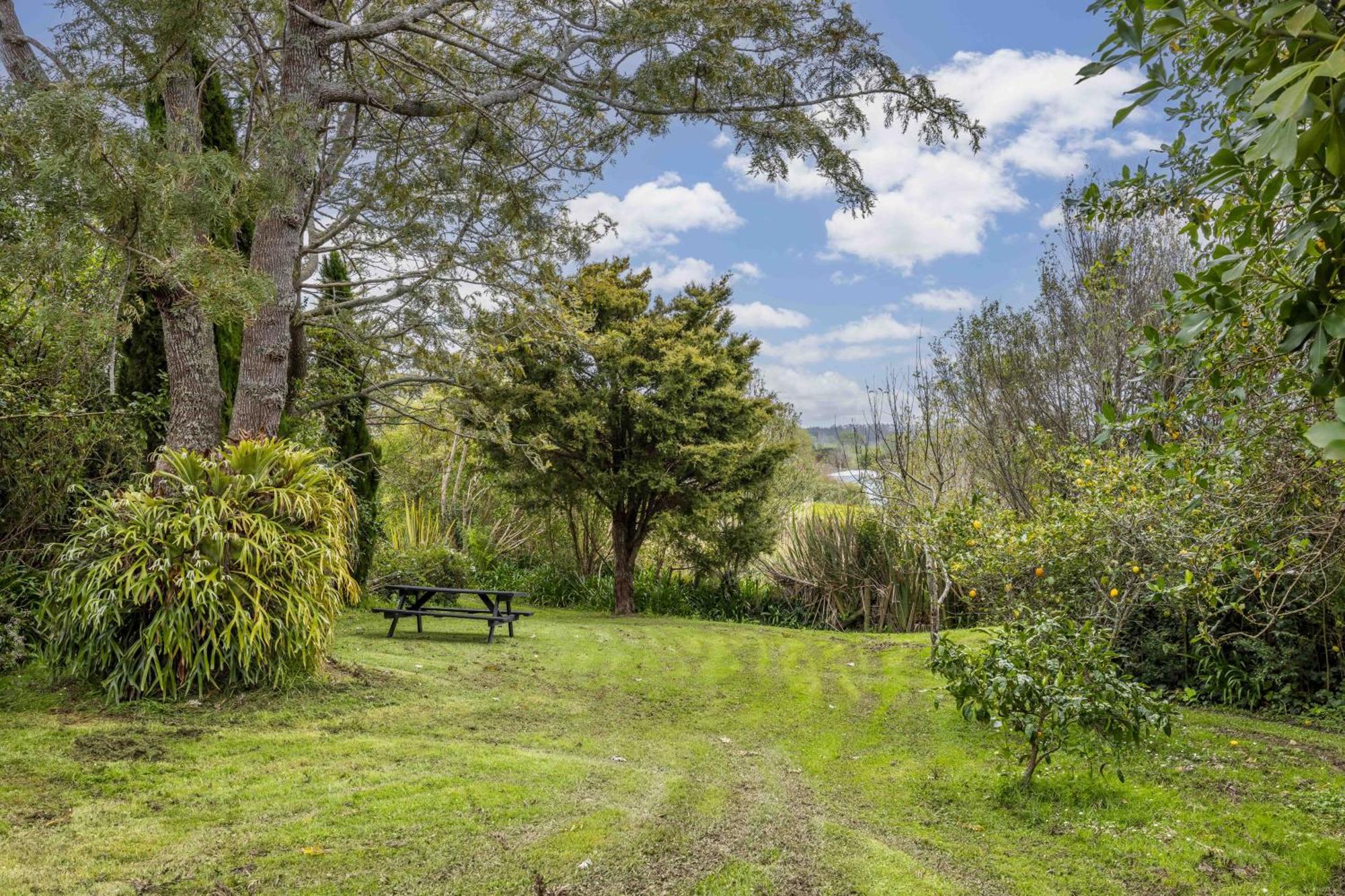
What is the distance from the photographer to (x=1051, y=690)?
13.6ft

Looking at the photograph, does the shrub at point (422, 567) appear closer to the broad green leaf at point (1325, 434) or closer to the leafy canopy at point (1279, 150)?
the leafy canopy at point (1279, 150)

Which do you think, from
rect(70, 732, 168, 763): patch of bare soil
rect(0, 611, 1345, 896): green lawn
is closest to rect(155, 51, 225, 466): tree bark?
rect(0, 611, 1345, 896): green lawn

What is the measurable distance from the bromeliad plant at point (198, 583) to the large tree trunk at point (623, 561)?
22.4 ft

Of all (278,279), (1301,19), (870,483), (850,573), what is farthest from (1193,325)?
(850,573)

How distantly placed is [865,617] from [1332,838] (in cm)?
829

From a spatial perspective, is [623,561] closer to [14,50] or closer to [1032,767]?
[1032,767]

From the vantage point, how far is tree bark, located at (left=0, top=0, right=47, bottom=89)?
5867mm

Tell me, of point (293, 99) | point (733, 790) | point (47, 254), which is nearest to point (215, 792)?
point (733, 790)

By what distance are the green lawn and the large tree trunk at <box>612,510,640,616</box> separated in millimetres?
6131

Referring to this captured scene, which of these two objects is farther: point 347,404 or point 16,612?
point 347,404

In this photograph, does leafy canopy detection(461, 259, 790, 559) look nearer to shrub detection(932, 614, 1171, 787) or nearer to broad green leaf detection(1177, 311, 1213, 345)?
shrub detection(932, 614, 1171, 787)

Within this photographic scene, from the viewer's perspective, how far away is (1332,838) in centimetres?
382

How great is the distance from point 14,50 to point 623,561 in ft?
30.5

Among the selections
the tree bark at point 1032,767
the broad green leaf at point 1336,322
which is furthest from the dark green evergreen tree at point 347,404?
the broad green leaf at point 1336,322
